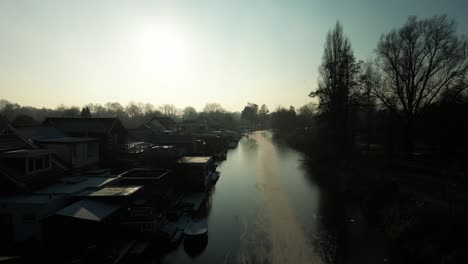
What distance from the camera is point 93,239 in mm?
11859

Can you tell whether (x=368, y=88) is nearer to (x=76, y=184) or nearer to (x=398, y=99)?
(x=398, y=99)

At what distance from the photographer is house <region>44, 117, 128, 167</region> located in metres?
24.2

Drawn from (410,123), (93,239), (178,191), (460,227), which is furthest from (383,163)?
(93,239)

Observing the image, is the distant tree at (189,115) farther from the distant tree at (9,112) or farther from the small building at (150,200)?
the small building at (150,200)

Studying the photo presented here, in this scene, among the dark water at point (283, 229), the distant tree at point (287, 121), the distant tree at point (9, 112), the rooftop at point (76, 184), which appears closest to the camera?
the dark water at point (283, 229)

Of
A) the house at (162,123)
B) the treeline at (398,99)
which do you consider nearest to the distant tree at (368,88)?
the treeline at (398,99)

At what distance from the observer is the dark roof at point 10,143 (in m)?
15.0

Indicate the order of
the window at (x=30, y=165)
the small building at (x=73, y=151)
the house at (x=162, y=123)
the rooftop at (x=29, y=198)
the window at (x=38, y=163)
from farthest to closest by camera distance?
1. the house at (x=162, y=123)
2. the small building at (x=73, y=151)
3. the window at (x=38, y=163)
4. the window at (x=30, y=165)
5. the rooftop at (x=29, y=198)

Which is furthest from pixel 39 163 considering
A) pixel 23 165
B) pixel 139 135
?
pixel 139 135

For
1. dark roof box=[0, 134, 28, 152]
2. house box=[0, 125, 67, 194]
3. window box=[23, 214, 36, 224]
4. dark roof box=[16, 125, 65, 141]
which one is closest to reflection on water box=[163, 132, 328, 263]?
window box=[23, 214, 36, 224]

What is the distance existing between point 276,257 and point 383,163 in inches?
800

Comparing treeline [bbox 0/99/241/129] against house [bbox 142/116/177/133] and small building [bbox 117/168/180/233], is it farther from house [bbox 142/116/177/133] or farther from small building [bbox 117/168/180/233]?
small building [bbox 117/168/180/233]

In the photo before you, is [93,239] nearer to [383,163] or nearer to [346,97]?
[383,163]

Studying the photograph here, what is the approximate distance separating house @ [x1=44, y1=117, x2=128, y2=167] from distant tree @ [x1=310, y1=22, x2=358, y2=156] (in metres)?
26.0
